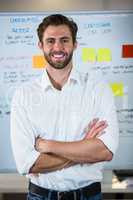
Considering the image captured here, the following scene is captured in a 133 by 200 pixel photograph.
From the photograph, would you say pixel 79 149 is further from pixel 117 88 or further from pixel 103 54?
pixel 103 54

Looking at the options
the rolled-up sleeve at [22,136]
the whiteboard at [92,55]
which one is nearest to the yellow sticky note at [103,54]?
the whiteboard at [92,55]

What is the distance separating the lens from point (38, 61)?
7.74ft

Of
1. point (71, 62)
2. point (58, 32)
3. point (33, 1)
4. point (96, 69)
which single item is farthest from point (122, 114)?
point (33, 1)

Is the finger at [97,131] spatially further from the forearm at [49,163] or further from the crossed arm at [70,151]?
the forearm at [49,163]

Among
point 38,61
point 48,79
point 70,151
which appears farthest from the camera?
point 38,61

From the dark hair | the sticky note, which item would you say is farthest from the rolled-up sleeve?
the sticky note

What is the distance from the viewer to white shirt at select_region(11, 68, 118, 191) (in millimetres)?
2168

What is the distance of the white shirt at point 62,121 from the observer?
2.17m

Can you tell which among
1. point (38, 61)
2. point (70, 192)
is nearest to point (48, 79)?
point (38, 61)

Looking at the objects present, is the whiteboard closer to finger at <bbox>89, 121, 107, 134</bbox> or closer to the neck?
the neck

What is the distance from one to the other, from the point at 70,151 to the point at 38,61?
2.03 feet

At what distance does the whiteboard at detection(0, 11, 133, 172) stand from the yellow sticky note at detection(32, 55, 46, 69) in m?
0.02

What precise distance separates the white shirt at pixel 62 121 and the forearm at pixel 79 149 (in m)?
0.04

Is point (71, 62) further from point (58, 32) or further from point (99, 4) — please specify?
point (99, 4)
